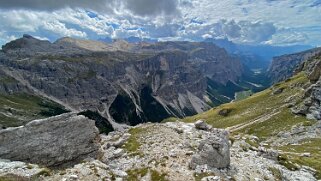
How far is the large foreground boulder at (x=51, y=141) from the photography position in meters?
41.2

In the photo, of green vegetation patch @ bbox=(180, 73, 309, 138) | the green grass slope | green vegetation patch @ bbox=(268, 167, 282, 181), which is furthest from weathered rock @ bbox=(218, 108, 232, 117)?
green vegetation patch @ bbox=(268, 167, 282, 181)

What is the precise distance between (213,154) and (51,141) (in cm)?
1906

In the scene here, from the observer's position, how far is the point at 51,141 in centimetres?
4316

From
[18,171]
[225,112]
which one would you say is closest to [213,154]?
[18,171]

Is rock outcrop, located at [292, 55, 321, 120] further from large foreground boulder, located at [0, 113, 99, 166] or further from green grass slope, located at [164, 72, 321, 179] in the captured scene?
large foreground boulder, located at [0, 113, 99, 166]

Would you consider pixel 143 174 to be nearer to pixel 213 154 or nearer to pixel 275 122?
pixel 213 154

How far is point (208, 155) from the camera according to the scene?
42.7m

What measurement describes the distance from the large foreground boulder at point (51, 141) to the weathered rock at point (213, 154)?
13.2m

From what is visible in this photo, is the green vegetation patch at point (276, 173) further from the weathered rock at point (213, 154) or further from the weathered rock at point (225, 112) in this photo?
the weathered rock at point (225, 112)

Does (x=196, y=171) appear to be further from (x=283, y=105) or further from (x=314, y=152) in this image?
(x=283, y=105)

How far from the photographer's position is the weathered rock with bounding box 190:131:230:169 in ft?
139

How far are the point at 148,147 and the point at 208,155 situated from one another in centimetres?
923

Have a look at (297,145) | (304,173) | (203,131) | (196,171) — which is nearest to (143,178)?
(196,171)

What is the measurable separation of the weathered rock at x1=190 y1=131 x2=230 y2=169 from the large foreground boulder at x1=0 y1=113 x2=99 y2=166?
1320 cm
